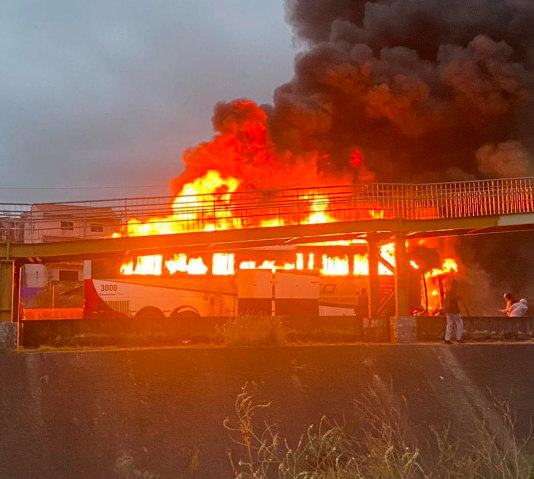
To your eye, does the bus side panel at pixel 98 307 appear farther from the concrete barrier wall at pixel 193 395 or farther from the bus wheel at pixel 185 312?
the concrete barrier wall at pixel 193 395

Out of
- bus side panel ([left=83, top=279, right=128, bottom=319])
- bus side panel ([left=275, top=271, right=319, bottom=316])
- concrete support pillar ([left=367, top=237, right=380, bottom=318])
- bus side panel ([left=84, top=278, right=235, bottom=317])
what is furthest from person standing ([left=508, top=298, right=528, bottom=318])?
bus side panel ([left=83, top=279, right=128, bottom=319])

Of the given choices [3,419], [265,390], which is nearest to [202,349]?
[265,390]

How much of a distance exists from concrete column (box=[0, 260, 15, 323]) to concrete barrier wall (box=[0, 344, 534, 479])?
252cm

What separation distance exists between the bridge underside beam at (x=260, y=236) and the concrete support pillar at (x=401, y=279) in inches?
13.0

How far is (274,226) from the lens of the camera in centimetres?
1711

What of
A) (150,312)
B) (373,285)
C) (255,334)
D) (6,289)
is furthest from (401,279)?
(6,289)

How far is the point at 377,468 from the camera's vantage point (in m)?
5.93

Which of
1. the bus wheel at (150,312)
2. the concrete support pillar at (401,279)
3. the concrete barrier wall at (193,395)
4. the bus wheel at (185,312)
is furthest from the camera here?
the bus wheel at (185,312)

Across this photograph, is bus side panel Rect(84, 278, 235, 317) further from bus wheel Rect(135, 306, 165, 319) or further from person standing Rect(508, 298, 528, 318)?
person standing Rect(508, 298, 528, 318)

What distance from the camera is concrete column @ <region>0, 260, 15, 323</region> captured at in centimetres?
1478

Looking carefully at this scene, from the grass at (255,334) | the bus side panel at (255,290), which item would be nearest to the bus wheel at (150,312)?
the bus side panel at (255,290)

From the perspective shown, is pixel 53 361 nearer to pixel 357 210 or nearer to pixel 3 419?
pixel 3 419

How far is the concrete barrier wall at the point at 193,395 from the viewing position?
10250 millimetres

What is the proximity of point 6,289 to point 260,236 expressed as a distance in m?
6.19
